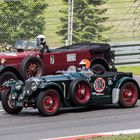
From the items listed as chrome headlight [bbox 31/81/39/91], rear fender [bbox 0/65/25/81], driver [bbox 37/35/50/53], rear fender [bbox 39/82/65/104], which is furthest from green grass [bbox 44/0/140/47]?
chrome headlight [bbox 31/81/39/91]

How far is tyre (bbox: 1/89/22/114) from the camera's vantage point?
1405cm

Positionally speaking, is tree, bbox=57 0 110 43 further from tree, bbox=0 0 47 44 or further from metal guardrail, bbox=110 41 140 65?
metal guardrail, bbox=110 41 140 65

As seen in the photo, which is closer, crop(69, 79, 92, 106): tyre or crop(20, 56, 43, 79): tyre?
crop(69, 79, 92, 106): tyre

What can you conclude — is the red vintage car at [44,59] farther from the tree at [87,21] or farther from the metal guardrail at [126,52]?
the tree at [87,21]

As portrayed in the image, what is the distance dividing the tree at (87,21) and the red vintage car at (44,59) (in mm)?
3336

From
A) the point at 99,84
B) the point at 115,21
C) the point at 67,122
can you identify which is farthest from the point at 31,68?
the point at 115,21

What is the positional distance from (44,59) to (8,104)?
496 cm

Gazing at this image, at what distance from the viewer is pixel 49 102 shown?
1368cm

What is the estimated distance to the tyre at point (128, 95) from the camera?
14865 millimetres

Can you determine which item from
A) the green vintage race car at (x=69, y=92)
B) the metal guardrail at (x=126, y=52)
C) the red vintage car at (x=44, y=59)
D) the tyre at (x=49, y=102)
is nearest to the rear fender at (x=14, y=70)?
the red vintage car at (x=44, y=59)

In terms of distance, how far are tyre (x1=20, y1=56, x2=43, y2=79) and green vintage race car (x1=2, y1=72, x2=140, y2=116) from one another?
3675 millimetres

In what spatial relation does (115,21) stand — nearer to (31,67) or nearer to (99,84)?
(31,67)

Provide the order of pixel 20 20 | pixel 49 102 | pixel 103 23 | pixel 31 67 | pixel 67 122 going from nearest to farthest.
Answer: pixel 67 122 → pixel 49 102 → pixel 31 67 → pixel 20 20 → pixel 103 23

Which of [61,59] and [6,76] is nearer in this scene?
[6,76]
